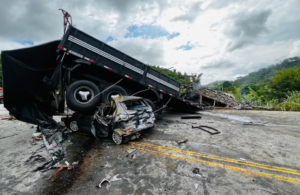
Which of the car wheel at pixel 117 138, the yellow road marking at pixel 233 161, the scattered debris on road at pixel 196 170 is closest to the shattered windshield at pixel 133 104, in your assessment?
the car wheel at pixel 117 138

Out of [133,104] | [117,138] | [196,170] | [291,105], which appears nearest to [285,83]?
[291,105]

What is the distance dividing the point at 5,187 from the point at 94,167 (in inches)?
57.2

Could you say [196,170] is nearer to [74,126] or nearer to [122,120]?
[122,120]

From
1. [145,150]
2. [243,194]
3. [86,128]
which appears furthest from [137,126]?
[243,194]

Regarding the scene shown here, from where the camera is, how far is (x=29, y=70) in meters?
5.27

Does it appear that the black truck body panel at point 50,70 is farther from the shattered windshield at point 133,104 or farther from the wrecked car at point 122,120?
the wrecked car at point 122,120

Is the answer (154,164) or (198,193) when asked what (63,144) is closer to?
(154,164)

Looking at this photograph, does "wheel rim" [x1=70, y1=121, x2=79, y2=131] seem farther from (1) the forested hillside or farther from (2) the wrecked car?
(1) the forested hillside

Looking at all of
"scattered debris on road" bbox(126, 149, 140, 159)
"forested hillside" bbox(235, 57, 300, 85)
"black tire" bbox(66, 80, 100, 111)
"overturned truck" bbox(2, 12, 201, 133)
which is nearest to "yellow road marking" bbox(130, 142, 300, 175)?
"scattered debris on road" bbox(126, 149, 140, 159)

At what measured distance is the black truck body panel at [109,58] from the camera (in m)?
5.04

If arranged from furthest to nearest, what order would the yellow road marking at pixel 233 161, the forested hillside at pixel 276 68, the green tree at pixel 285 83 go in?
1. the forested hillside at pixel 276 68
2. the green tree at pixel 285 83
3. the yellow road marking at pixel 233 161

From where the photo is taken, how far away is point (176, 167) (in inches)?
117

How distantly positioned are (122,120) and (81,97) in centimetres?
231

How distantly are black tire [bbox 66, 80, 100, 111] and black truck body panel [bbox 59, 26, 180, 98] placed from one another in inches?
37.8
